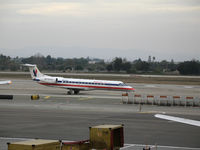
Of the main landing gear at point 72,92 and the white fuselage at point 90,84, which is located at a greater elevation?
the white fuselage at point 90,84

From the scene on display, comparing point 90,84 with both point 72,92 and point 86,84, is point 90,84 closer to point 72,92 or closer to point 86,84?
point 86,84

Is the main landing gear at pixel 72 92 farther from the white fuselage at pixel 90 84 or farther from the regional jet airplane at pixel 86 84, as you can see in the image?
the white fuselage at pixel 90 84

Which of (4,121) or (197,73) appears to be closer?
(4,121)

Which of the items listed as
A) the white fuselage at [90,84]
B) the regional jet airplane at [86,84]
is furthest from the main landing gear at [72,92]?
the white fuselage at [90,84]

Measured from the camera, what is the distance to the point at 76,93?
72.0 meters

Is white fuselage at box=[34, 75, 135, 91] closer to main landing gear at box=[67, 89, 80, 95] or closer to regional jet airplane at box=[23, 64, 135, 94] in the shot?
regional jet airplane at box=[23, 64, 135, 94]

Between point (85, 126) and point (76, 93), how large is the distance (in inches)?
1567

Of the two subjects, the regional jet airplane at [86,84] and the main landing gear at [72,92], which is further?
the main landing gear at [72,92]

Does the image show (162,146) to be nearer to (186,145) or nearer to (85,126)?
(186,145)

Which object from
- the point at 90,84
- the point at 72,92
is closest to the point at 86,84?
the point at 90,84

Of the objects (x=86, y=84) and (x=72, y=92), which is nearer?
(x=86, y=84)

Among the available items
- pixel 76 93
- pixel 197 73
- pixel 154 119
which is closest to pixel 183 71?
pixel 197 73

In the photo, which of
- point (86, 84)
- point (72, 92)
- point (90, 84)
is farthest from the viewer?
point (72, 92)

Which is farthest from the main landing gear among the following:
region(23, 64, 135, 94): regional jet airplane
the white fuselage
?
the white fuselage
